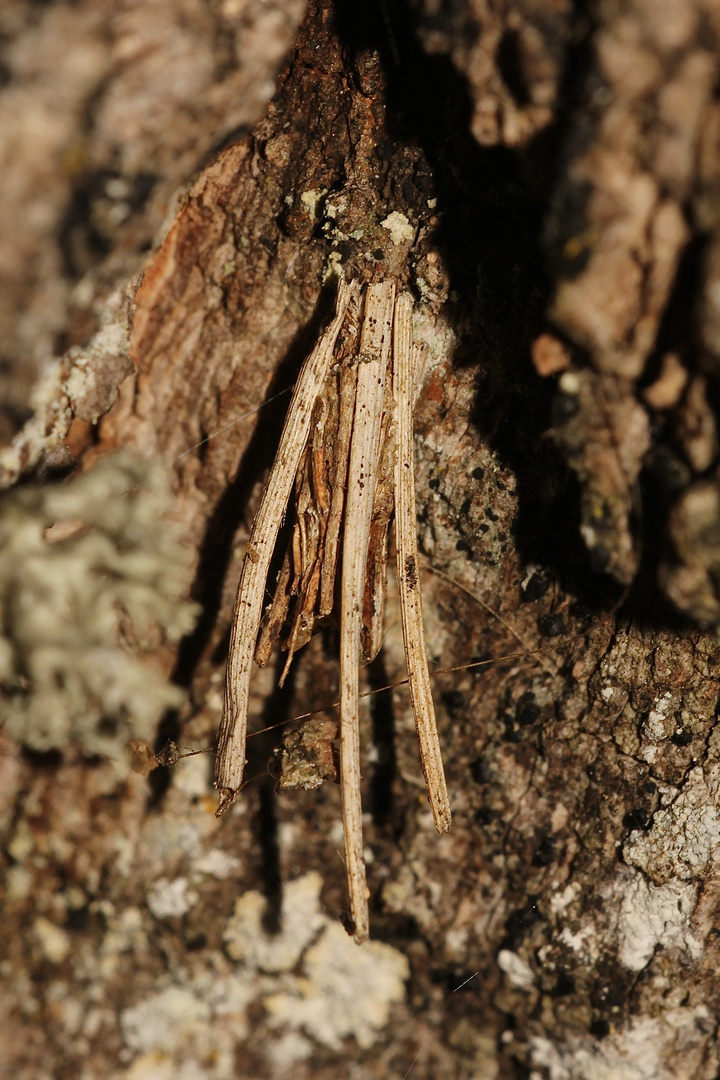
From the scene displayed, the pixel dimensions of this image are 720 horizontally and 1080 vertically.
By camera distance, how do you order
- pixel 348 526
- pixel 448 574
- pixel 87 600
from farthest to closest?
pixel 448 574 → pixel 348 526 → pixel 87 600

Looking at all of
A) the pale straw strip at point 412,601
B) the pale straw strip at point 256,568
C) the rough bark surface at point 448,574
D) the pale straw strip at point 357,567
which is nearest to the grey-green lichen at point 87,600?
the rough bark surface at point 448,574

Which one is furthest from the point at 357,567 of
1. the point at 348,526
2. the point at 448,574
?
the point at 448,574

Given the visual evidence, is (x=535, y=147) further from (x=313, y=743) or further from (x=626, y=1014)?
(x=626, y=1014)

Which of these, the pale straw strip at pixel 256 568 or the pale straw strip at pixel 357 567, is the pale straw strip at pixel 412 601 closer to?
the pale straw strip at pixel 357 567

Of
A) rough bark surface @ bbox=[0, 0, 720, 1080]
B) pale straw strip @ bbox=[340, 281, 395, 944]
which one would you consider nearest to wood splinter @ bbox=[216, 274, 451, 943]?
pale straw strip @ bbox=[340, 281, 395, 944]

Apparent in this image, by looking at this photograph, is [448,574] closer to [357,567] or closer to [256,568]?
[357,567]

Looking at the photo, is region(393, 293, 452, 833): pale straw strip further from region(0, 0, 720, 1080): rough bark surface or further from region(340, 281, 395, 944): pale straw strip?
region(0, 0, 720, 1080): rough bark surface

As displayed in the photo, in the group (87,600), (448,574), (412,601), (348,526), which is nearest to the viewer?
(87,600)
